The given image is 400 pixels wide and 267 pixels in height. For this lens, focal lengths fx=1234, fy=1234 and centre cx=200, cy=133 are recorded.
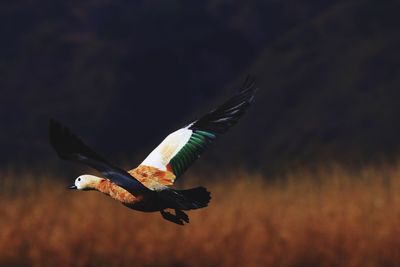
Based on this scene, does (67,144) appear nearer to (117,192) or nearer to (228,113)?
(117,192)

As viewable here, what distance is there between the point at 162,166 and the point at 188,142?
1.30 feet

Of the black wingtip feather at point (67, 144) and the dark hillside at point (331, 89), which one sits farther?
the dark hillside at point (331, 89)

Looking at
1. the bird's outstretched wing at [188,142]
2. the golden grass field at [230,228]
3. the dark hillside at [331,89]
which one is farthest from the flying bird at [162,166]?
the dark hillside at [331,89]

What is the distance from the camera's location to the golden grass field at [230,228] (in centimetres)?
871

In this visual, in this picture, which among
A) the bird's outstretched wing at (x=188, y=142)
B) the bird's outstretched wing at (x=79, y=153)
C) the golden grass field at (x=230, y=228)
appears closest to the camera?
the bird's outstretched wing at (x=79, y=153)

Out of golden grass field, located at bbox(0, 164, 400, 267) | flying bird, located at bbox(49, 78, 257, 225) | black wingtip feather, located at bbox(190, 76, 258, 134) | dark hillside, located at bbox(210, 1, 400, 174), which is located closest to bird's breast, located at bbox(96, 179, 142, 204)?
flying bird, located at bbox(49, 78, 257, 225)

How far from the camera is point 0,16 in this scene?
2550 centimetres

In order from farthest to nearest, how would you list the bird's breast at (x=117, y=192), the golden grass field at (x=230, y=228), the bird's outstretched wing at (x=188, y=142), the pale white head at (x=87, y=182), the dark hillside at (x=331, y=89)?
the dark hillside at (x=331, y=89) < the golden grass field at (x=230, y=228) < the bird's outstretched wing at (x=188, y=142) < the pale white head at (x=87, y=182) < the bird's breast at (x=117, y=192)

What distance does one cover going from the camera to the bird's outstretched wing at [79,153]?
4242 mm

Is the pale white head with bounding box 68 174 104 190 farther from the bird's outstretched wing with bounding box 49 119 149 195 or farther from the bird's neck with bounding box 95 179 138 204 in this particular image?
the bird's outstretched wing with bounding box 49 119 149 195

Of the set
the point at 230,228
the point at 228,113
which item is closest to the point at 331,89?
the point at 230,228

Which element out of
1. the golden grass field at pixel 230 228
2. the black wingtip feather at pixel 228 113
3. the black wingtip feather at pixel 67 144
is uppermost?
the golden grass field at pixel 230 228

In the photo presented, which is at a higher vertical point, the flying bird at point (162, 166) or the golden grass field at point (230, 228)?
the golden grass field at point (230, 228)

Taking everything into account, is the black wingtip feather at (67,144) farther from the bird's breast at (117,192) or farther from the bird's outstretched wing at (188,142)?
the bird's outstretched wing at (188,142)
